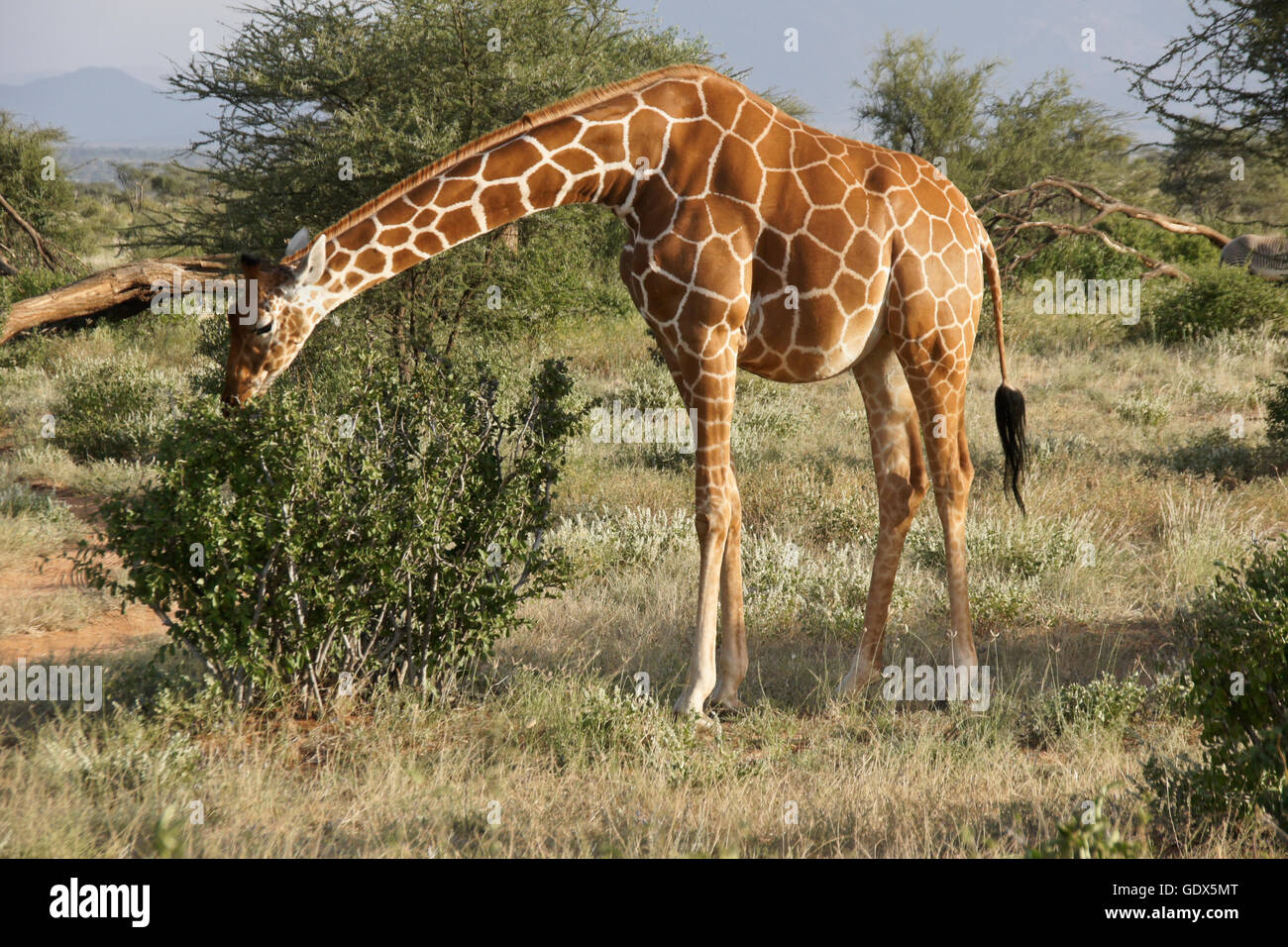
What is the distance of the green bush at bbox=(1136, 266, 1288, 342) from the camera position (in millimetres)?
14539

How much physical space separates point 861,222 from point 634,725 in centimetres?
265

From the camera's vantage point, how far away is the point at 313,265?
4043 millimetres

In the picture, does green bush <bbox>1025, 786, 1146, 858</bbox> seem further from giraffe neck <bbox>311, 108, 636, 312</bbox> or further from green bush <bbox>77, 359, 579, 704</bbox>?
giraffe neck <bbox>311, 108, 636, 312</bbox>

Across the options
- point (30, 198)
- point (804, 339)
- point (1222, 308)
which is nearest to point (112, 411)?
point (804, 339)

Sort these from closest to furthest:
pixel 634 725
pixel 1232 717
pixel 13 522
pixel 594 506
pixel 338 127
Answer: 1. pixel 1232 717
2. pixel 634 725
3. pixel 13 522
4. pixel 594 506
5. pixel 338 127

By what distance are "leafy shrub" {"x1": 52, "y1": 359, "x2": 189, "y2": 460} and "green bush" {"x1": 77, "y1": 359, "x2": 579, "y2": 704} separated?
6.40 m

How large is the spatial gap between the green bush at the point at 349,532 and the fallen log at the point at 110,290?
1005 centimetres

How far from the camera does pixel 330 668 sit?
464 cm

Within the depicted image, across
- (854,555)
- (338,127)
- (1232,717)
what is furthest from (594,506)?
(1232,717)

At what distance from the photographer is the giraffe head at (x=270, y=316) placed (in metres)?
4.02

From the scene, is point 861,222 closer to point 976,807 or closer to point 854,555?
point 976,807

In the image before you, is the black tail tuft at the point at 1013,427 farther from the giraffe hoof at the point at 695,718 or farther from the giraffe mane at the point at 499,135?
the giraffe mane at the point at 499,135

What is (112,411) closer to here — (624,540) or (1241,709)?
(624,540)

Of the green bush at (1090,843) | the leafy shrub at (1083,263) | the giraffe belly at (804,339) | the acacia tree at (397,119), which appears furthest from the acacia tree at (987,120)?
the green bush at (1090,843)
